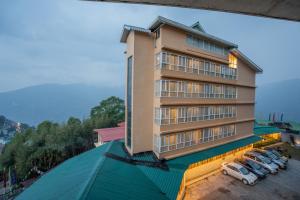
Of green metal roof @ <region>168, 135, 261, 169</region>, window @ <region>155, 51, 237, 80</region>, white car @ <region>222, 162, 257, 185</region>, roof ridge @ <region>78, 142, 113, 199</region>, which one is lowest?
white car @ <region>222, 162, 257, 185</region>

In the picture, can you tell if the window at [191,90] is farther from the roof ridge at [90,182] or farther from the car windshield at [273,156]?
the car windshield at [273,156]

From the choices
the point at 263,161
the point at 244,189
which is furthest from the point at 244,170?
the point at 263,161

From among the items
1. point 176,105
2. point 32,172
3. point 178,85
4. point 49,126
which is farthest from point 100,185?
point 49,126

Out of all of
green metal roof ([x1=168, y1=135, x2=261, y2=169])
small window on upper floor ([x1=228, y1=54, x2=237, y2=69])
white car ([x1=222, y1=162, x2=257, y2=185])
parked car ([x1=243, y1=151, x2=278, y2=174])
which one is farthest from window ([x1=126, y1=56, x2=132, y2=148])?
parked car ([x1=243, y1=151, x2=278, y2=174])

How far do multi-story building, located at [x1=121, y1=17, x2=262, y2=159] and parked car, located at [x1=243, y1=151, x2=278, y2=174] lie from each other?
527cm

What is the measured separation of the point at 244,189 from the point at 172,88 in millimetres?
11996

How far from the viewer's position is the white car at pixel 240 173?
618 inches

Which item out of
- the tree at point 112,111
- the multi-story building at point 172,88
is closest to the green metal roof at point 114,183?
the multi-story building at point 172,88

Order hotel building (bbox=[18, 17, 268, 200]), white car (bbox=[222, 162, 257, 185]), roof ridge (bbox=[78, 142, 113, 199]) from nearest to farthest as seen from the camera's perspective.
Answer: roof ridge (bbox=[78, 142, 113, 199]) → hotel building (bbox=[18, 17, 268, 200]) → white car (bbox=[222, 162, 257, 185])

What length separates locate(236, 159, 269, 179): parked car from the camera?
1667 centimetres

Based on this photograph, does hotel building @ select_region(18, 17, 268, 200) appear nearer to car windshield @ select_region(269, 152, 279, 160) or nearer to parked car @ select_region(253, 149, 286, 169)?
parked car @ select_region(253, 149, 286, 169)

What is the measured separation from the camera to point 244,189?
14.8m

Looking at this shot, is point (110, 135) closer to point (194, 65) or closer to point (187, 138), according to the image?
point (187, 138)

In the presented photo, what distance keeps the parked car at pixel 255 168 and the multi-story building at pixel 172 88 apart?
147 inches
